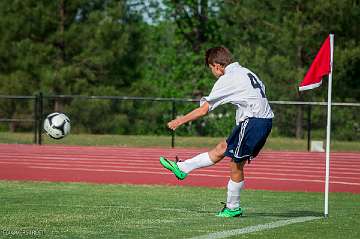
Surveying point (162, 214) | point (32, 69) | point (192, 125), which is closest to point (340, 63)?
point (192, 125)

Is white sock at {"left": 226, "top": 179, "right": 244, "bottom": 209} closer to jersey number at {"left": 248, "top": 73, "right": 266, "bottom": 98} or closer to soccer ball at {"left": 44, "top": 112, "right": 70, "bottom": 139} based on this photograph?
jersey number at {"left": 248, "top": 73, "right": 266, "bottom": 98}

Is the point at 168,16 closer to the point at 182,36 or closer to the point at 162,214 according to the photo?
the point at 182,36

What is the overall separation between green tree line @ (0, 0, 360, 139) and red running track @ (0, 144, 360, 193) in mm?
8501

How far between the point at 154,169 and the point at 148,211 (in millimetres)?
8689

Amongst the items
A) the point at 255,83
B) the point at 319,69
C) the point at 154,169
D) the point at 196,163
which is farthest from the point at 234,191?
the point at 154,169

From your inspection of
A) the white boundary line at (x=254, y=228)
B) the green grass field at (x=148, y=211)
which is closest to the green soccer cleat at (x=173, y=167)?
the green grass field at (x=148, y=211)

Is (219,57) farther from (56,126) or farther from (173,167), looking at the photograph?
(56,126)

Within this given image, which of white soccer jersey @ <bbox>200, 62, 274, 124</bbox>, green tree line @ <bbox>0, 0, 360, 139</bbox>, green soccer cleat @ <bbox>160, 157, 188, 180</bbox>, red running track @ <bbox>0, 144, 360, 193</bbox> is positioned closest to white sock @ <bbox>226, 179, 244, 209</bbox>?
green soccer cleat @ <bbox>160, 157, 188, 180</bbox>

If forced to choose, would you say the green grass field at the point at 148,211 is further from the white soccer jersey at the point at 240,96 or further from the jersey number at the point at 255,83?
the jersey number at the point at 255,83

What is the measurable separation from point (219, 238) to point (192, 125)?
3208cm

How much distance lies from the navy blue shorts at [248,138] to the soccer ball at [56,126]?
512 cm

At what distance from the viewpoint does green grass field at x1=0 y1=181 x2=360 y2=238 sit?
936 cm

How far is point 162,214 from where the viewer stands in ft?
36.2

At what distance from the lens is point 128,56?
43219mm
